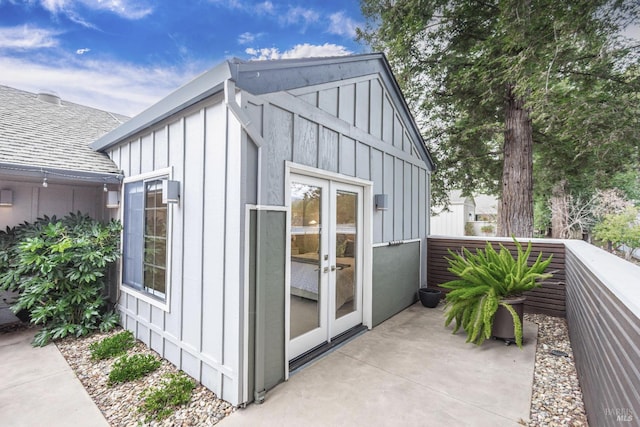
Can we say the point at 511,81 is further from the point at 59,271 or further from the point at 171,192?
the point at 59,271

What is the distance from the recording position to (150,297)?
3426 mm

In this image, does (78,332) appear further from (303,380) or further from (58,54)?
(58,54)

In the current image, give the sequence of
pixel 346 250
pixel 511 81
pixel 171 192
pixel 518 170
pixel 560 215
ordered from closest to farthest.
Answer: pixel 171 192 < pixel 346 250 < pixel 511 81 < pixel 518 170 < pixel 560 215

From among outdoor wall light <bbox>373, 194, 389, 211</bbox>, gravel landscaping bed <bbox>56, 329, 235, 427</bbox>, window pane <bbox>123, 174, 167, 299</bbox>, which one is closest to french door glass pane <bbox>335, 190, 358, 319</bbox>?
outdoor wall light <bbox>373, 194, 389, 211</bbox>

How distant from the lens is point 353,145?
3.77m

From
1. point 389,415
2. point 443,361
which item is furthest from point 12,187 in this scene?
point 443,361

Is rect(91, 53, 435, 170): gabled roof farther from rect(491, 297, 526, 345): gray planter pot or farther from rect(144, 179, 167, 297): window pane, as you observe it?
rect(491, 297, 526, 345): gray planter pot

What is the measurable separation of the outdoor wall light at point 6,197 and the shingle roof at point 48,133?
30.8 inches

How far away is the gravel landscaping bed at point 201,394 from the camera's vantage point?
2.23m

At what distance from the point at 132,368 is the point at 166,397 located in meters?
0.75

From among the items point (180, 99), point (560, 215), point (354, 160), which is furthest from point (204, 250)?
point (560, 215)

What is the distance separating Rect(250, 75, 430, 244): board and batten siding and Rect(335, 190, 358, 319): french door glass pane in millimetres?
371

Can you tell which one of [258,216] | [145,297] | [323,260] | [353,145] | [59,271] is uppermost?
[353,145]

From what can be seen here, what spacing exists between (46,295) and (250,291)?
3388mm
